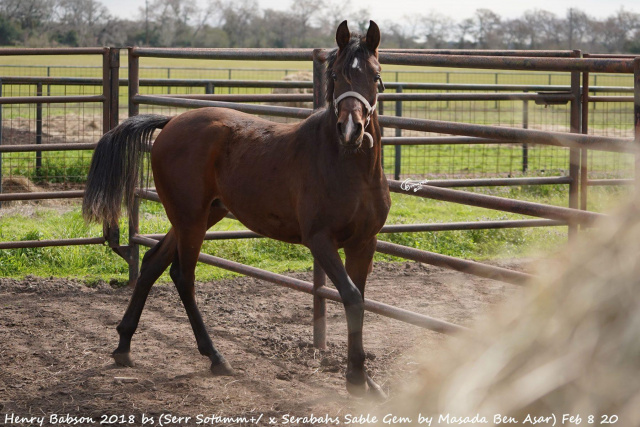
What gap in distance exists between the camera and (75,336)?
4.98 metres

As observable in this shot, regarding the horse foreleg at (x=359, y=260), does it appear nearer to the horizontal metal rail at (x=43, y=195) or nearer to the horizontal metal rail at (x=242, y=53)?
the horizontal metal rail at (x=242, y=53)

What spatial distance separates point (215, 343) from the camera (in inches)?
190

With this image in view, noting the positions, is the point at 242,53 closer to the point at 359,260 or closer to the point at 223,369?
the point at 359,260

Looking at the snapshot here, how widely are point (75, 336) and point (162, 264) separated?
816 millimetres

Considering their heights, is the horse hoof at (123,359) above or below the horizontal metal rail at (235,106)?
below

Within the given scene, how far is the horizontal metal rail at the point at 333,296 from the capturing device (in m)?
3.87

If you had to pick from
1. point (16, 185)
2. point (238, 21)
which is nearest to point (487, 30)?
point (238, 21)

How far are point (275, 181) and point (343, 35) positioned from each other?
85 centimetres

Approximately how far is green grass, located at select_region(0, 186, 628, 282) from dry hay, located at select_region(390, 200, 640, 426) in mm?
5605

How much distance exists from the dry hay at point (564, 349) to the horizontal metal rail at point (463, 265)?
2245 mm

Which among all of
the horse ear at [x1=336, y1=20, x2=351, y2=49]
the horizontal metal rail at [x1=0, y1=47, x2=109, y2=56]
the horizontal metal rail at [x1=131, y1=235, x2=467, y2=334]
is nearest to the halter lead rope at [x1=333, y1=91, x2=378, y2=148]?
the horse ear at [x1=336, y1=20, x2=351, y2=49]

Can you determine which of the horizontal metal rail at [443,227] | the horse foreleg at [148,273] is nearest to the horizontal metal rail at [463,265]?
the horizontal metal rail at [443,227]

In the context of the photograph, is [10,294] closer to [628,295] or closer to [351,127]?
[351,127]

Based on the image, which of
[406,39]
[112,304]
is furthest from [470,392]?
[406,39]
